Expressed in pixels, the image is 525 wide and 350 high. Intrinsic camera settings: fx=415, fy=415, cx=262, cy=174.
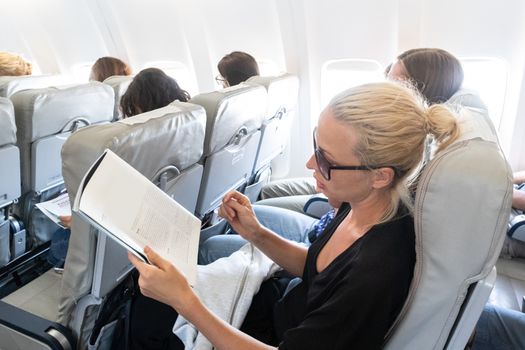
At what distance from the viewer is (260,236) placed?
61.7 inches

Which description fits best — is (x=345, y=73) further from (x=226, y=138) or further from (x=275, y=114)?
(x=226, y=138)

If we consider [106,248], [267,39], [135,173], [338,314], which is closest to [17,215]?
[106,248]

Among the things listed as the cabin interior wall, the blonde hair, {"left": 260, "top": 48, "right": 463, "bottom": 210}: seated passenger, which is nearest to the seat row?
the blonde hair

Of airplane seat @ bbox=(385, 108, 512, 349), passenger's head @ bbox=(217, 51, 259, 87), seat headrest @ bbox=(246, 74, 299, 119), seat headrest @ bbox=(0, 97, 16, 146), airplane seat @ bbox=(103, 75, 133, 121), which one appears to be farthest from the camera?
passenger's head @ bbox=(217, 51, 259, 87)

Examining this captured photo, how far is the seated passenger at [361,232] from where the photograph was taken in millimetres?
955

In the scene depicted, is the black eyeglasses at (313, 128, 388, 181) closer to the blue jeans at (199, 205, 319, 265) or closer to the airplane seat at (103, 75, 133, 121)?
the blue jeans at (199, 205, 319, 265)

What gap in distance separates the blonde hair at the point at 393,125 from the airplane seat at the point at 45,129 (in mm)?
1569

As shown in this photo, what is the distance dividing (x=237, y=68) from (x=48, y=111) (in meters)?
1.63

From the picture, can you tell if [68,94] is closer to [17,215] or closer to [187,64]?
[17,215]

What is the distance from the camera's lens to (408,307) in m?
1.02

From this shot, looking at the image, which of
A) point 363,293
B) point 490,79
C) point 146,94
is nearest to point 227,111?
point 146,94

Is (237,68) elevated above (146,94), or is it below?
below

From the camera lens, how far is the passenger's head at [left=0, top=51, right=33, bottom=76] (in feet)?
11.0

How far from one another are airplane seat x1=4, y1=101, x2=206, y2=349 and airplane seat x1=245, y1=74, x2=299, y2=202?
1.16m
